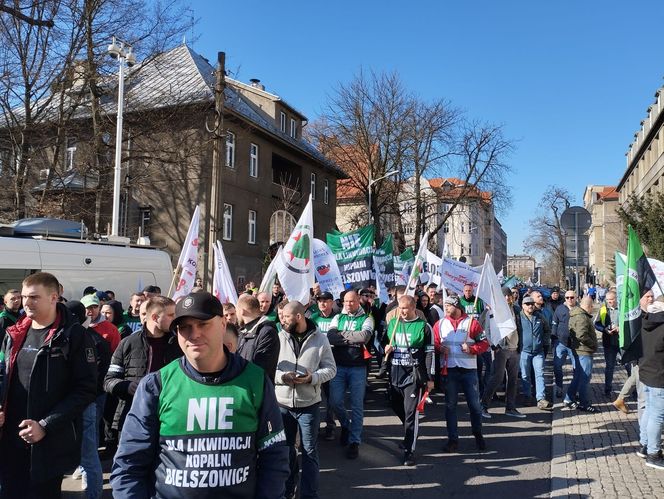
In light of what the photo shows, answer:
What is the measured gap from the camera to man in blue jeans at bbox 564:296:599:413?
9.78m

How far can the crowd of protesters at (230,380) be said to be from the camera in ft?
8.23

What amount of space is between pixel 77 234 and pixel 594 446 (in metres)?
11.1

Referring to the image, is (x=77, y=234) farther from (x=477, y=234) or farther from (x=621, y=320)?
(x=477, y=234)

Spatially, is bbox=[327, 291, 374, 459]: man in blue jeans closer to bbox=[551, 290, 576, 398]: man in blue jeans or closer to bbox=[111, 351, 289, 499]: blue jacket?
bbox=[551, 290, 576, 398]: man in blue jeans

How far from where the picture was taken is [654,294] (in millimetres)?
7477

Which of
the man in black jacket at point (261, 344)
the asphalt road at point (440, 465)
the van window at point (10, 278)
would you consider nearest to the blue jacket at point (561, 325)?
the asphalt road at point (440, 465)

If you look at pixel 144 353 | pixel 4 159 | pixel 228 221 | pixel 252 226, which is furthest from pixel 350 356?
pixel 252 226

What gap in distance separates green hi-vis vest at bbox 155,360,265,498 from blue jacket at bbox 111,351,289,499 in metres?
0.03

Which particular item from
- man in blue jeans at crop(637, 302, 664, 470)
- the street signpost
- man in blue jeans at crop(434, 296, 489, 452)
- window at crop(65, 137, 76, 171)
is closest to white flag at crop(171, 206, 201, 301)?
man in blue jeans at crop(434, 296, 489, 452)

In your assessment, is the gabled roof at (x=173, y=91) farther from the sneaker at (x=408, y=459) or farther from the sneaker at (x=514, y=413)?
the sneaker at (x=408, y=459)

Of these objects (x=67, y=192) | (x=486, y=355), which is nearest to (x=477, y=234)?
(x=67, y=192)

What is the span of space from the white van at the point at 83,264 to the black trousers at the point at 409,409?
6.33 meters

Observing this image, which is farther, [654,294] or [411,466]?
[654,294]

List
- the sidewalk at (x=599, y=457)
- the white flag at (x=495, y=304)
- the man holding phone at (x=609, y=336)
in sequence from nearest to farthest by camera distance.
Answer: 1. the sidewalk at (x=599, y=457)
2. the white flag at (x=495, y=304)
3. the man holding phone at (x=609, y=336)
